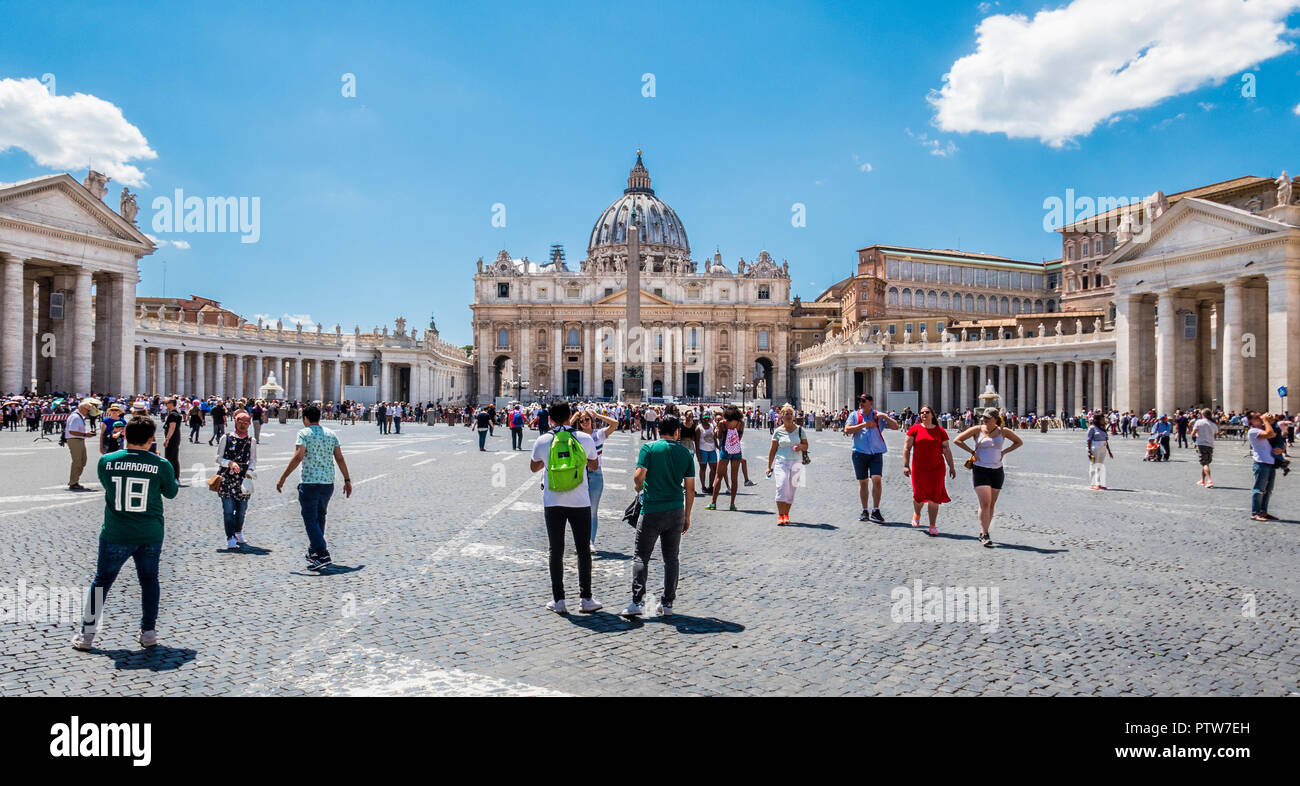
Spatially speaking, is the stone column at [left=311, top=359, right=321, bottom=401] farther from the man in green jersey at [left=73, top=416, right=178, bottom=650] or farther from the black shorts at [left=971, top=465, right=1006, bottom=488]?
the man in green jersey at [left=73, top=416, right=178, bottom=650]

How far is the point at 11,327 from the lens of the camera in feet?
117

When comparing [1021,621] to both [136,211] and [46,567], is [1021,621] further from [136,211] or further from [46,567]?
[136,211]

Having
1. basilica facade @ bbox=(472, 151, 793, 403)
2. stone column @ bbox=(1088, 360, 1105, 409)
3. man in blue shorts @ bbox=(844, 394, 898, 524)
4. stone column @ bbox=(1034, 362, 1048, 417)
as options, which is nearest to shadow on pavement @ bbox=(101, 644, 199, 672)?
man in blue shorts @ bbox=(844, 394, 898, 524)

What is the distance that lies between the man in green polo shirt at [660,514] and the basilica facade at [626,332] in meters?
81.1

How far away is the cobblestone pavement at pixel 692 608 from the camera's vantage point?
15.2 ft

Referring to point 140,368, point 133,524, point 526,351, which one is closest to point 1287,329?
point 133,524

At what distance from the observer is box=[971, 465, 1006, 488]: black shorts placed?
29.7 feet

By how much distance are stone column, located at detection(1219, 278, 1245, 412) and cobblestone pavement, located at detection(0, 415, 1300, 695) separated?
26.5 m

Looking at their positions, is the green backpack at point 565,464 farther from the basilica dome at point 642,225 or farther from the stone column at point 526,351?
the basilica dome at point 642,225

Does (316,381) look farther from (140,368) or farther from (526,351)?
(526,351)
